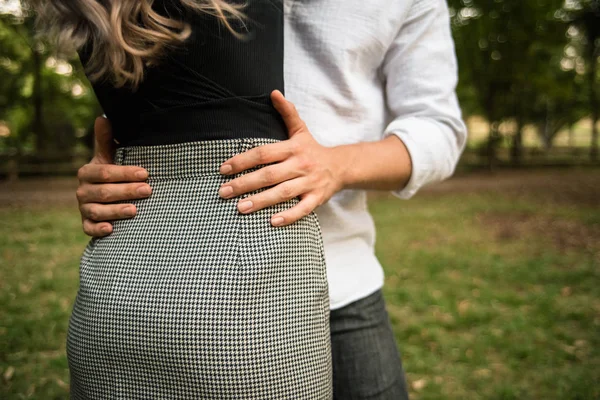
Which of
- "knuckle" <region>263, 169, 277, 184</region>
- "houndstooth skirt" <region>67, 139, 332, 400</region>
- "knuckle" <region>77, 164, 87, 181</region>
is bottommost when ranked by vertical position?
"houndstooth skirt" <region>67, 139, 332, 400</region>

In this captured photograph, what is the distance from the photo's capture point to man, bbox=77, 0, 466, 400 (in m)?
1.25

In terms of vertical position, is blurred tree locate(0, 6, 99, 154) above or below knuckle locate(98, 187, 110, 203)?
below

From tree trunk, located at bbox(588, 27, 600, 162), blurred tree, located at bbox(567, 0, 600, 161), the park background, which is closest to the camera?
A: the park background

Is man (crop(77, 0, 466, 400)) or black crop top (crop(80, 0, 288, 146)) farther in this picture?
man (crop(77, 0, 466, 400))

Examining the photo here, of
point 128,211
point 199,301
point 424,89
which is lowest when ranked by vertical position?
point 199,301

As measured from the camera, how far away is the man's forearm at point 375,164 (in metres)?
1.20

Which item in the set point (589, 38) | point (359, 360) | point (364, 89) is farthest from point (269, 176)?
point (589, 38)

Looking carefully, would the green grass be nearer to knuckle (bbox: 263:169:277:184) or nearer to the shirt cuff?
the shirt cuff

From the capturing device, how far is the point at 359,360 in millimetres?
1380

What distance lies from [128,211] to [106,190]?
100 millimetres

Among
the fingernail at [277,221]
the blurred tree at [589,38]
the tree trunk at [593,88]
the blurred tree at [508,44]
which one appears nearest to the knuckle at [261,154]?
the fingernail at [277,221]

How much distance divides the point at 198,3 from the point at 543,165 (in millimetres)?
24057

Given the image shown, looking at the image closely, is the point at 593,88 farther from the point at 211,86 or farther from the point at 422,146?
the point at 211,86

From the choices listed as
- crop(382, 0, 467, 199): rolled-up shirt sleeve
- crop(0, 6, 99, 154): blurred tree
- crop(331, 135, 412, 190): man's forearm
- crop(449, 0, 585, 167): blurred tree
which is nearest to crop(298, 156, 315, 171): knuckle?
crop(331, 135, 412, 190): man's forearm
